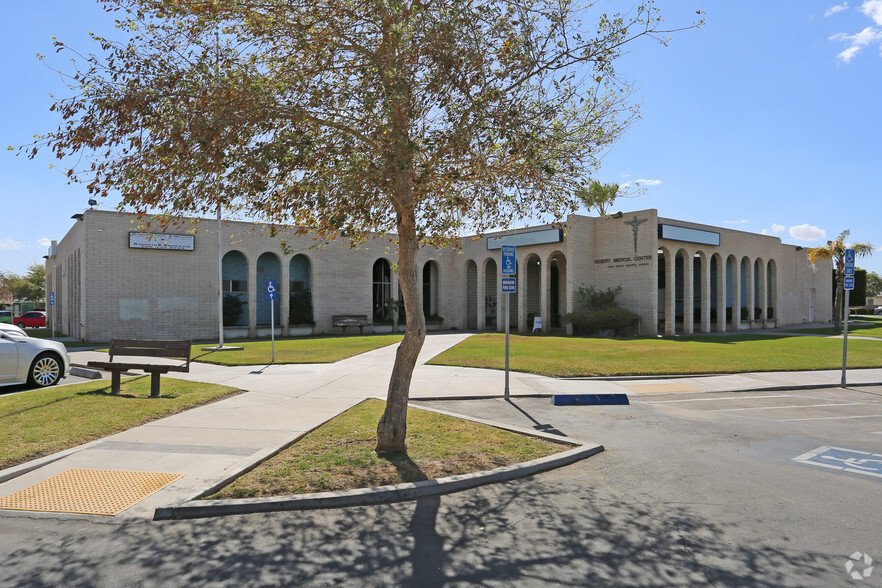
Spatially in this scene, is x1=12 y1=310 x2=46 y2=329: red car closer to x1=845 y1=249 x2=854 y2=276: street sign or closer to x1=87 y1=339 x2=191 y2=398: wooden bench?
x1=87 y1=339 x2=191 y2=398: wooden bench

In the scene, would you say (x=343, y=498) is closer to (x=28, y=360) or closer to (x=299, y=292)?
(x=28, y=360)

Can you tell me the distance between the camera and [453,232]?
30.7ft

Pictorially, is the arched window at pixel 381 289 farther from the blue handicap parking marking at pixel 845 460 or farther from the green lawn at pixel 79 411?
the blue handicap parking marking at pixel 845 460

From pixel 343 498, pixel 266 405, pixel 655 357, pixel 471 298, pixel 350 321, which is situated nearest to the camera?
pixel 343 498

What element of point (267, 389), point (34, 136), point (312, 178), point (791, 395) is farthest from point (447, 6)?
point (791, 395)

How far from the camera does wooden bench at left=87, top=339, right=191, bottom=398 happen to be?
35.3 ft

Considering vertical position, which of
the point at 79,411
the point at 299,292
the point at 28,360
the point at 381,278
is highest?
the point at 381,278

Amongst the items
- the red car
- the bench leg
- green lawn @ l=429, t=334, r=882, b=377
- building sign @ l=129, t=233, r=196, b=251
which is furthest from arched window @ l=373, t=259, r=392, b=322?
the bench leg

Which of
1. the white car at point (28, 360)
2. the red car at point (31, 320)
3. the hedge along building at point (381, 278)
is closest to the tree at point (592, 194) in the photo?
the white car at point (28, 360)

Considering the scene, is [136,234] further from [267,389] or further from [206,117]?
[206,117]

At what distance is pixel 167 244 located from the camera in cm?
2812

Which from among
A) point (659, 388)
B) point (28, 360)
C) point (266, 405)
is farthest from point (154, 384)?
point (659, 388)

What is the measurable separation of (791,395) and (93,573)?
12711mm

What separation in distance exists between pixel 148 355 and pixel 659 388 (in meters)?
10.7
